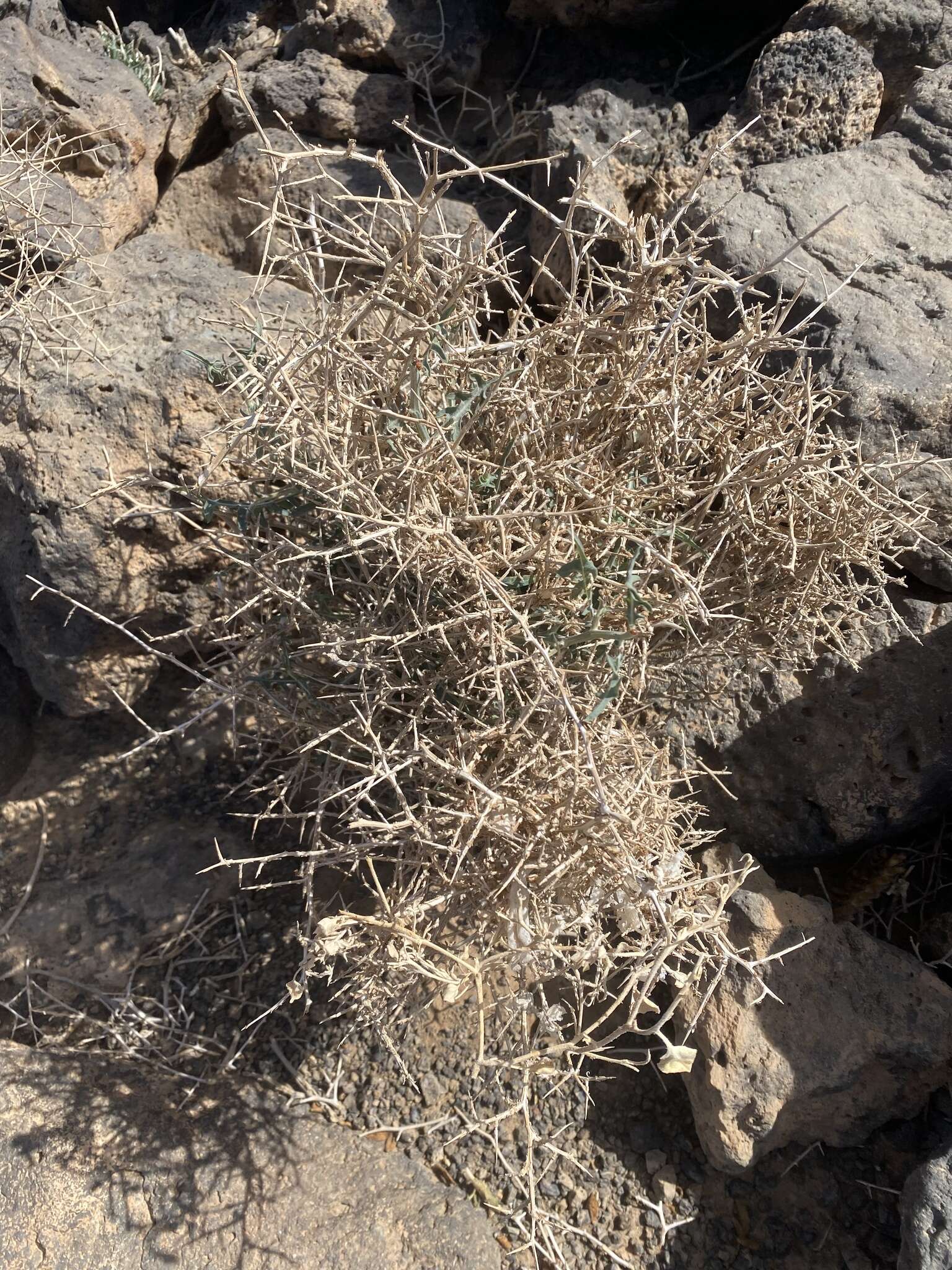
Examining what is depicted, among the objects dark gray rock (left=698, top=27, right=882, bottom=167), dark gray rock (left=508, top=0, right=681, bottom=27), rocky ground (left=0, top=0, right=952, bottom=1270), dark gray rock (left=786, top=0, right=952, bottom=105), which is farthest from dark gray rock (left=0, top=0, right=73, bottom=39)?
dark gray rock (left=786, top=0, right=952, bottom=105)

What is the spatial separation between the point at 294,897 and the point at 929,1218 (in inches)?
48.3

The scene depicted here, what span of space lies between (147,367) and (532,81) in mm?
1387

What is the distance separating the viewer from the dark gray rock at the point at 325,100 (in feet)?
7.55

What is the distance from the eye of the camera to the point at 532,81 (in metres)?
2.42

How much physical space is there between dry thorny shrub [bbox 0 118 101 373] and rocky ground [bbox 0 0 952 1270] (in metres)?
0.03

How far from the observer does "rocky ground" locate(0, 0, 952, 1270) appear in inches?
60.5

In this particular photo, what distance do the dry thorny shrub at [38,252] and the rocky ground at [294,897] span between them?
26mm

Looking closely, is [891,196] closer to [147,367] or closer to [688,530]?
[688,530]

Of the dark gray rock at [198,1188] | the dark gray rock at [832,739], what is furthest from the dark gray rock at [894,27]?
the dark gray rock at [198,1188]

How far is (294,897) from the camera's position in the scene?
1900mm

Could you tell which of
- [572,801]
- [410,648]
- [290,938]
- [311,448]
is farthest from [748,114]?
[290,938]

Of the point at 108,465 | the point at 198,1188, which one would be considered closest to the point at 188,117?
the point at 108,465

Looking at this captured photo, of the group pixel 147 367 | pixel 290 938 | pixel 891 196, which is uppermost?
pixel 891 196

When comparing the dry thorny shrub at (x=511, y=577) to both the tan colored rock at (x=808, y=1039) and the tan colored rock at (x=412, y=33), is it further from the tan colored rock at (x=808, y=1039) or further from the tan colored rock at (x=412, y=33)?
the tan colored rock at (x=412, y=33)
